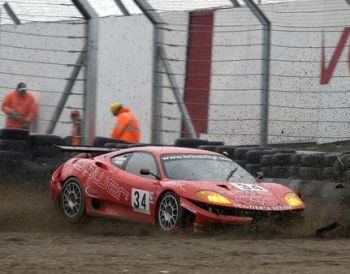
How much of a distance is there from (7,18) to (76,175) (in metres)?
2.90

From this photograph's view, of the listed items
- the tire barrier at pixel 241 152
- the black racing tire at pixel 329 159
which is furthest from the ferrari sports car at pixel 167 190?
the tire barrier at pixel 241 152

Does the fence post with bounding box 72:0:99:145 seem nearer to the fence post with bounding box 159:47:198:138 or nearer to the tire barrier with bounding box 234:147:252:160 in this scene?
the fence post with bounding box 159:47:198:138

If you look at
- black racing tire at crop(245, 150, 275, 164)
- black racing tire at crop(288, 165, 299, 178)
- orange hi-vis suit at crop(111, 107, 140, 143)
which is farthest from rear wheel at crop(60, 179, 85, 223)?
orange hi-vis suit at crop(111, 107, 140, 143)

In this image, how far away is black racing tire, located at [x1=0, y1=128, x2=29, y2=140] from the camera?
11.9m

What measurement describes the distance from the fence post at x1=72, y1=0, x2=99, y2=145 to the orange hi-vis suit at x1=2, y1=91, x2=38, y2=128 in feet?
2.49

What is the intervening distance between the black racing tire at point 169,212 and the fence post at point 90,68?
3841 mm

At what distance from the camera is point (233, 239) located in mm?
8172

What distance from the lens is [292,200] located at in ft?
30.1

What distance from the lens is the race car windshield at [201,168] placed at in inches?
371

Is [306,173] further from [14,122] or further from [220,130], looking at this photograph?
[14,122]

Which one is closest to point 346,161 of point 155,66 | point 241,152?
point 241,152

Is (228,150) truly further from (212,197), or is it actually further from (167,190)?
(212,197)

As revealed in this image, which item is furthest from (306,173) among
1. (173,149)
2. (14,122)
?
(14,122)

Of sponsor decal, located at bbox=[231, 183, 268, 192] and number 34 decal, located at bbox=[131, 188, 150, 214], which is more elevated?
sponsor decal, located at bbox=[231, 183, 268, 192]
